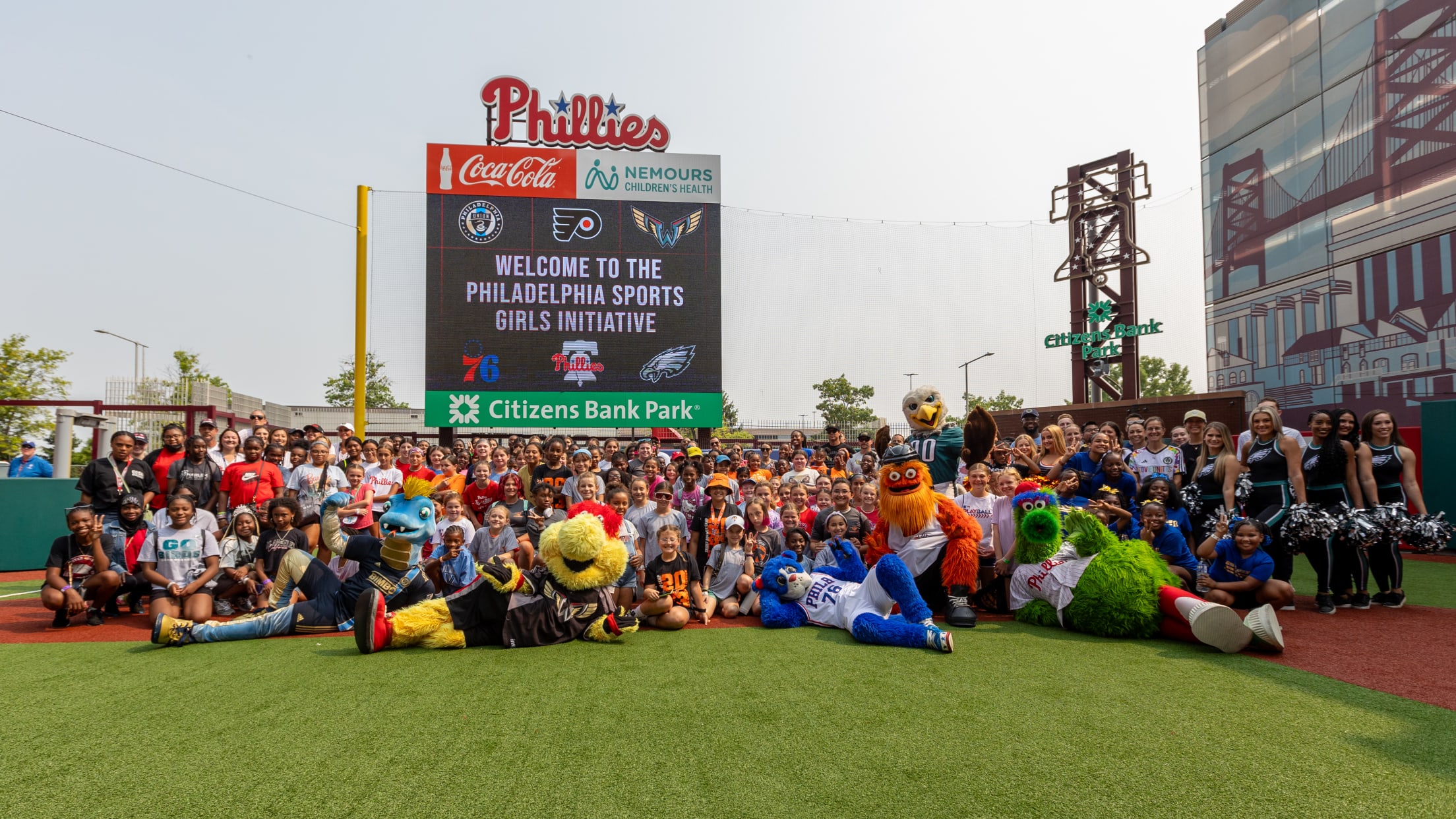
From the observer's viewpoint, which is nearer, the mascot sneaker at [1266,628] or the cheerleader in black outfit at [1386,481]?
the mascot sneaker at [1266,628]

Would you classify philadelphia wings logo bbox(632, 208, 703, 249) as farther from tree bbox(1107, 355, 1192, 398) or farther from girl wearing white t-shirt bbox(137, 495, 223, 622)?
tree bbox(1107, 355, 1192, 398)

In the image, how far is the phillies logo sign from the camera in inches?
509

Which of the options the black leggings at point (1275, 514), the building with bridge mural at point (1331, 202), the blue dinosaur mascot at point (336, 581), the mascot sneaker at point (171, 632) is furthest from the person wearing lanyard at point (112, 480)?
the building with bridge mural at point (1331, 202)

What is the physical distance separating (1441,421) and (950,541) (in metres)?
8.23

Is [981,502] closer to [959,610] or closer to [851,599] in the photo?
[959,610]

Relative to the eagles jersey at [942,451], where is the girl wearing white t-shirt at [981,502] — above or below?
below

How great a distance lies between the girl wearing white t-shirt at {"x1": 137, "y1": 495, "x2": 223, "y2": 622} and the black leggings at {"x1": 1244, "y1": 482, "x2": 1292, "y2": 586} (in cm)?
796

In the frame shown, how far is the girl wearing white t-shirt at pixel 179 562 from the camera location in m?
5.44

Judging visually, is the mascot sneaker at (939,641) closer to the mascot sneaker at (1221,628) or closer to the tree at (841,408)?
the mascot sneaker at (1221,628)

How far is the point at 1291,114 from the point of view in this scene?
17016 mm

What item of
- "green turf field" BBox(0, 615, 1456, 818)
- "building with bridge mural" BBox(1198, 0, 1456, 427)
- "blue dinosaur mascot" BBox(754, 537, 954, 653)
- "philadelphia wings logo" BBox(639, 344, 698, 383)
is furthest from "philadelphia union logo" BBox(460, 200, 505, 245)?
"building with bridge mural" BBox(1198, 0, 1456, 427)

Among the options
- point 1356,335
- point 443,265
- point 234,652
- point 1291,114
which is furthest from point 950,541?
point 1291,114

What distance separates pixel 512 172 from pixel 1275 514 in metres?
11.1

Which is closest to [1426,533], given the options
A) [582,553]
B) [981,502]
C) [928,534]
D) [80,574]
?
[981,502]
